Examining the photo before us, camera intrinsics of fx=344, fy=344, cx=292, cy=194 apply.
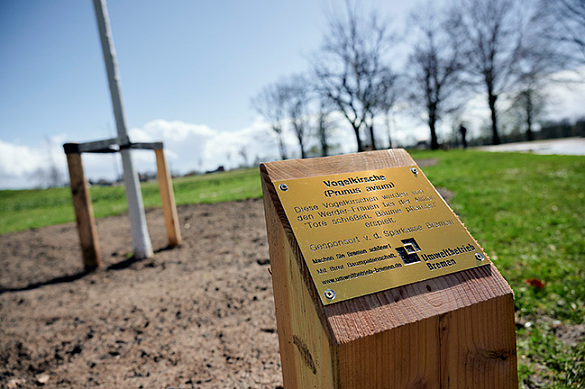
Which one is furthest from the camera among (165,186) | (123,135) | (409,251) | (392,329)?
(165,186)

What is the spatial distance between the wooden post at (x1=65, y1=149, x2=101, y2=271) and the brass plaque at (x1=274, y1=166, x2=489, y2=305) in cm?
430

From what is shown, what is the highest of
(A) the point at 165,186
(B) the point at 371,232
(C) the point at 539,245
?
(A) the point at 165,186

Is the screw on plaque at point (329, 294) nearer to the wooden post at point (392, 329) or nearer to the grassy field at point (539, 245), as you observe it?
the wooden post at point (392, 329)

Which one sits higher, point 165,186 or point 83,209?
point 165,186

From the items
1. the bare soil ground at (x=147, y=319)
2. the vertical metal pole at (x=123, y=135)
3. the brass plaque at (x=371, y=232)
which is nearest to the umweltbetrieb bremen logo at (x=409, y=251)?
the brass plaque at (x=371, y=232)

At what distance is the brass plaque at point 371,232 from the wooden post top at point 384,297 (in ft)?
0.08

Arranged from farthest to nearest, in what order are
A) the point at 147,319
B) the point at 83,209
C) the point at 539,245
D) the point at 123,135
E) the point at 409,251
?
the point at 123,135 → the point at 83,209 → the point at 539,245 → the point at 147,319 → the point at 409,251

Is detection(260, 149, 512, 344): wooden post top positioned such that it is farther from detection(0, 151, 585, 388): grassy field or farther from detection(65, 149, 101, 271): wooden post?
detection(65, 149, 101, 271): wooden post

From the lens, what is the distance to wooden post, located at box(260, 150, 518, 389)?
1.08 metres

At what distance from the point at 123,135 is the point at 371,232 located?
179 inches

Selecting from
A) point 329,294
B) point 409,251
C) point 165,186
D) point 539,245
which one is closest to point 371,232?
point 409,251

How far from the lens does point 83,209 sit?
4.68m

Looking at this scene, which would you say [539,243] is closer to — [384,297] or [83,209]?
[384,297]

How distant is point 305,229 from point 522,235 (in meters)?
4.49
